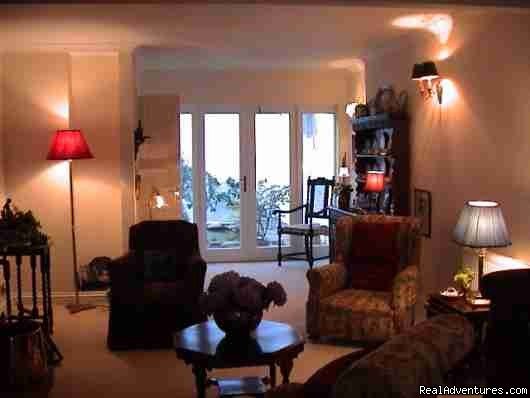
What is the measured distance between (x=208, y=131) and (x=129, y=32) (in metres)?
2.91

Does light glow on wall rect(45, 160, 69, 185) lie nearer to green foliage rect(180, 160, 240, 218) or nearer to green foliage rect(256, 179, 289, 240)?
green foliage rect(180, 160, 240, 218)

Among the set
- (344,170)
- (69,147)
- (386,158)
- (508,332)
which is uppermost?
(69,147)

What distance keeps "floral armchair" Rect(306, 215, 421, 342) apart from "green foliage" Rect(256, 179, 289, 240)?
11.2 feet

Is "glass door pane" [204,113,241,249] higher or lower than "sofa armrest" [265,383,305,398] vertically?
higher

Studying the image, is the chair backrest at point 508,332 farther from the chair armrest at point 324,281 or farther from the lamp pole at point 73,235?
the lamp pole at point 73,235

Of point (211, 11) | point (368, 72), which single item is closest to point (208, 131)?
point (368, 72)

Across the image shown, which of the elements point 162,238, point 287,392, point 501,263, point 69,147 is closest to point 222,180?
point 69,147

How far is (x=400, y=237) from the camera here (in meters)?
4.94

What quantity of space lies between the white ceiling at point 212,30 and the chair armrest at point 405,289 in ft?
6.01

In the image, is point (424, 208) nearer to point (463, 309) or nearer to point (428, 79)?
point (428, 79)

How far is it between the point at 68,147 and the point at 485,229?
3.60 metres

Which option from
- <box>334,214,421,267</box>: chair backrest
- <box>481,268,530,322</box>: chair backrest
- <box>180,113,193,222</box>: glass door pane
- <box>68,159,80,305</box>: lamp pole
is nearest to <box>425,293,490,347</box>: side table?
<box>334,214,421,267</box>: chair backrest

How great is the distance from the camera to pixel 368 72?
7234mm

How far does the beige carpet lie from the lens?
3.90m
